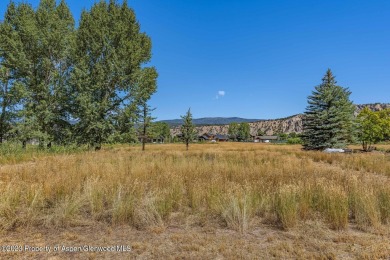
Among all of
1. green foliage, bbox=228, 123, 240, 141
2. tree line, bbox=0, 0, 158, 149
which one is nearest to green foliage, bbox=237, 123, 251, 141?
green foliage, bbox=228, 123, 240, 141

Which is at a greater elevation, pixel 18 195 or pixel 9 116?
pixel 9 116

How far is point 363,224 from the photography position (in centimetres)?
419

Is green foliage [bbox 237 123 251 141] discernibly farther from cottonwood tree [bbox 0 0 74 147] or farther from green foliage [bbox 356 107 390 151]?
cottonwood tree [bbox 0 0 74 147]

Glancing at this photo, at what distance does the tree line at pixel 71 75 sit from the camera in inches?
711

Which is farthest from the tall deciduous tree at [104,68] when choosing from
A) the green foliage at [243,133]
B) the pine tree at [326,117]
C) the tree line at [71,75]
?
the green foliage at [243,133]

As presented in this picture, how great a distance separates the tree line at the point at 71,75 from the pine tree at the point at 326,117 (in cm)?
2244

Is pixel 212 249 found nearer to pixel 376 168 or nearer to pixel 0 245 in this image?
pixel 0 245

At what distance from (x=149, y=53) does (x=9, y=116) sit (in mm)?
12763

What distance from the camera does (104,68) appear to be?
731 inches

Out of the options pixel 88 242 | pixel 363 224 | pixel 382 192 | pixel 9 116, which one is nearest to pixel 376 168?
pixel 382 192

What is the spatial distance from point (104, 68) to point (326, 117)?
85.3 ft

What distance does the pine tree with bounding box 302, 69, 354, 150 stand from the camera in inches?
1156

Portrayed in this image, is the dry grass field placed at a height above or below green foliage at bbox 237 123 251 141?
below

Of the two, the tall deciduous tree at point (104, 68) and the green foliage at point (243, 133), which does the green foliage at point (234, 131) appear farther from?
the tall deciduous tree at point (104, 68)
